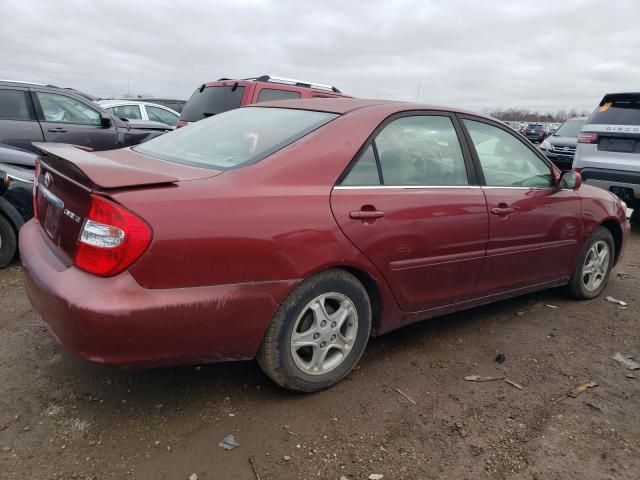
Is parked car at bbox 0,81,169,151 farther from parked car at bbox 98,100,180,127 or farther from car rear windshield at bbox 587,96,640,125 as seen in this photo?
car rear windshield at bbox 587,96,640,125

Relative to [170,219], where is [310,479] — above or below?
below

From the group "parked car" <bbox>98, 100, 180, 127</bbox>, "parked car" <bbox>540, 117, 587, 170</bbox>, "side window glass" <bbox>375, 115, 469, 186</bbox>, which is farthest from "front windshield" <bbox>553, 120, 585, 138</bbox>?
"side window glass" <bbox>375, 115, 469, 186</bbox>

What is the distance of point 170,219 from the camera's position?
82.8 inches

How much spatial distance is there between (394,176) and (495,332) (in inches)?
59.9

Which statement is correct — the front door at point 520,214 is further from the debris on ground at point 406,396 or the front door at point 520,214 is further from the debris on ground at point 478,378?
the debris on ground at point 406,396

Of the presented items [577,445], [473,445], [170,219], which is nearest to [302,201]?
[170,219]

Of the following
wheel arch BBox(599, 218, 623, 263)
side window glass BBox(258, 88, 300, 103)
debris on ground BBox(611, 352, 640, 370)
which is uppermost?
side window glass BBox(258, 88, 300, 103)

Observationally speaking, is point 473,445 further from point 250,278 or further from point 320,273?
point 250,278

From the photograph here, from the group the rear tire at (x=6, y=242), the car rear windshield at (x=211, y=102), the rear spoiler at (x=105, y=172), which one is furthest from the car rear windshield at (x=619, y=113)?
the rear tire at (x=6, y=242)

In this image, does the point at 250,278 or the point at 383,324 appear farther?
the point at 383,324

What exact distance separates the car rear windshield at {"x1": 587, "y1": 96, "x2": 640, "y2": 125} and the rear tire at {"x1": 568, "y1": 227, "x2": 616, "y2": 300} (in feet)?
10.4

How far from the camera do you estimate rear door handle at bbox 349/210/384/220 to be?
2610 millimetres

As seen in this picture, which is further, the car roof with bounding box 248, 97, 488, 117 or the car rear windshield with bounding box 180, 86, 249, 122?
the car rear windshield with bounding box 180, 86, 249, 122

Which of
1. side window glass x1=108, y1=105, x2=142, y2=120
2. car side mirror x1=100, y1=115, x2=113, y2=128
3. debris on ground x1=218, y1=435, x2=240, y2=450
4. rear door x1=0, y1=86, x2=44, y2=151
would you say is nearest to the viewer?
debris on ground x1=218, y1=435, x2=240, y2=450
